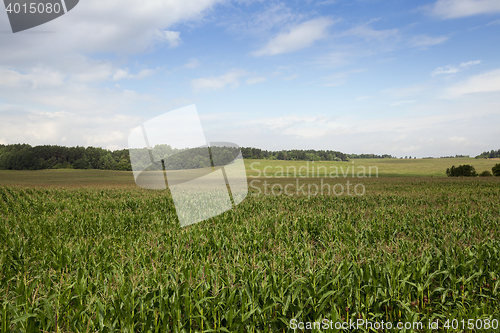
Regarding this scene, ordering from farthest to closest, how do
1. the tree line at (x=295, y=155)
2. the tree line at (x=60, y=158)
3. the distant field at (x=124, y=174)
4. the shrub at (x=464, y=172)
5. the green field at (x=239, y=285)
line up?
the tree line at (x=295, y=155) → the tree line at (x=60, y=158) → the shrub at (x=464, y=172) → the distant field at (x=124, y=174) → the green field at (x=239, y=285)

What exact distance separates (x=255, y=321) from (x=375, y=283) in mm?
2651

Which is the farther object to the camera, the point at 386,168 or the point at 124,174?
the point at 386,168

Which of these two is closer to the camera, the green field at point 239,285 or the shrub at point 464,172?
the green field at point 239,285

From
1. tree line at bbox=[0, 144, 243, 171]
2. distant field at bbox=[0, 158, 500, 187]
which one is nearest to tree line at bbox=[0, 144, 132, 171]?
tree line at bbox=[0, 144, 243, 171]

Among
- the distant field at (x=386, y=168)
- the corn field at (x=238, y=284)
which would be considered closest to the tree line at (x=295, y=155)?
the distant field at (x=386, y=168)

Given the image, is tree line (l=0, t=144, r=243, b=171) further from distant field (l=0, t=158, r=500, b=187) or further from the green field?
the green field

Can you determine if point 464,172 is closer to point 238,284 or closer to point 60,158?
point 238,284

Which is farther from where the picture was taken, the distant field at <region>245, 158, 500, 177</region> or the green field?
the distant field at <region>245, 158, 500, 177</region>

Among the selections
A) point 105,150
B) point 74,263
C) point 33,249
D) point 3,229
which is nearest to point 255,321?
point 74,263

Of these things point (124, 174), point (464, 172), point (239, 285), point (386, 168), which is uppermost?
point (124, 174)

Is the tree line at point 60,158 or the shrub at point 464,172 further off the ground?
the tree line at point 60,158

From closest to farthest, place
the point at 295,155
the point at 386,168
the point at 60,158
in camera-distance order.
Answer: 1. the point at 386,168
2. the point at 60,158
3. the point at 295,155

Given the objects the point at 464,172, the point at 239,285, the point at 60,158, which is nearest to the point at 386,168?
the point at 464,172

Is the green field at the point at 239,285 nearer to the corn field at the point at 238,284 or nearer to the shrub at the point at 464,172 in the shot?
the corn field at the point at 238,284
